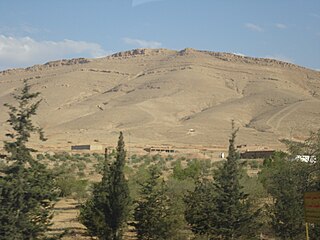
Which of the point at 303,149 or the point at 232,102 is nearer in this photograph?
the point at 303,149

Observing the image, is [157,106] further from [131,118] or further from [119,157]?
[119,157]

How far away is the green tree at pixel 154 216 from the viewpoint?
54.2ft

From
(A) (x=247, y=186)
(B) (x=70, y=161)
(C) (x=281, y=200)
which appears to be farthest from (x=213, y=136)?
(C) (x=281, y=200)

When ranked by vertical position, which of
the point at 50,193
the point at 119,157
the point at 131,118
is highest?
the point at 131,118

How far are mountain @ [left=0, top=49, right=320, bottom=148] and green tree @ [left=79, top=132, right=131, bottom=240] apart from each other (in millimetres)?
63254

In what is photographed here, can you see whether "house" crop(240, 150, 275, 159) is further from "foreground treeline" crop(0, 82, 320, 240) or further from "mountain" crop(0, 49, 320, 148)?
"foreground treeline" crop(0, 82, 320, 240)

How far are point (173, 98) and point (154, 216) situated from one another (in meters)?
105

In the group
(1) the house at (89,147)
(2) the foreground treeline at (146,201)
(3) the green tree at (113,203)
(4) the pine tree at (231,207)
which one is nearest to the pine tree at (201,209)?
(2) the foreground treeline at (146,201)

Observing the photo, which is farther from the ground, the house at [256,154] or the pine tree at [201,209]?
the house at [256,154]

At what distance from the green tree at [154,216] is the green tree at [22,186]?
4.51 metres

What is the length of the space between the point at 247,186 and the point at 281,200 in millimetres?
8311

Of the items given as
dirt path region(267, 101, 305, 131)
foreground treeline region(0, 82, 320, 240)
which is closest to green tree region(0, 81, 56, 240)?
foreground treeline region(0, 82, 320, 240)

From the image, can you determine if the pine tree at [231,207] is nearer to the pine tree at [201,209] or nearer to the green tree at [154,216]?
the pine tree at [201,209]

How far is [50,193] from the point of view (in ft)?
42.1
